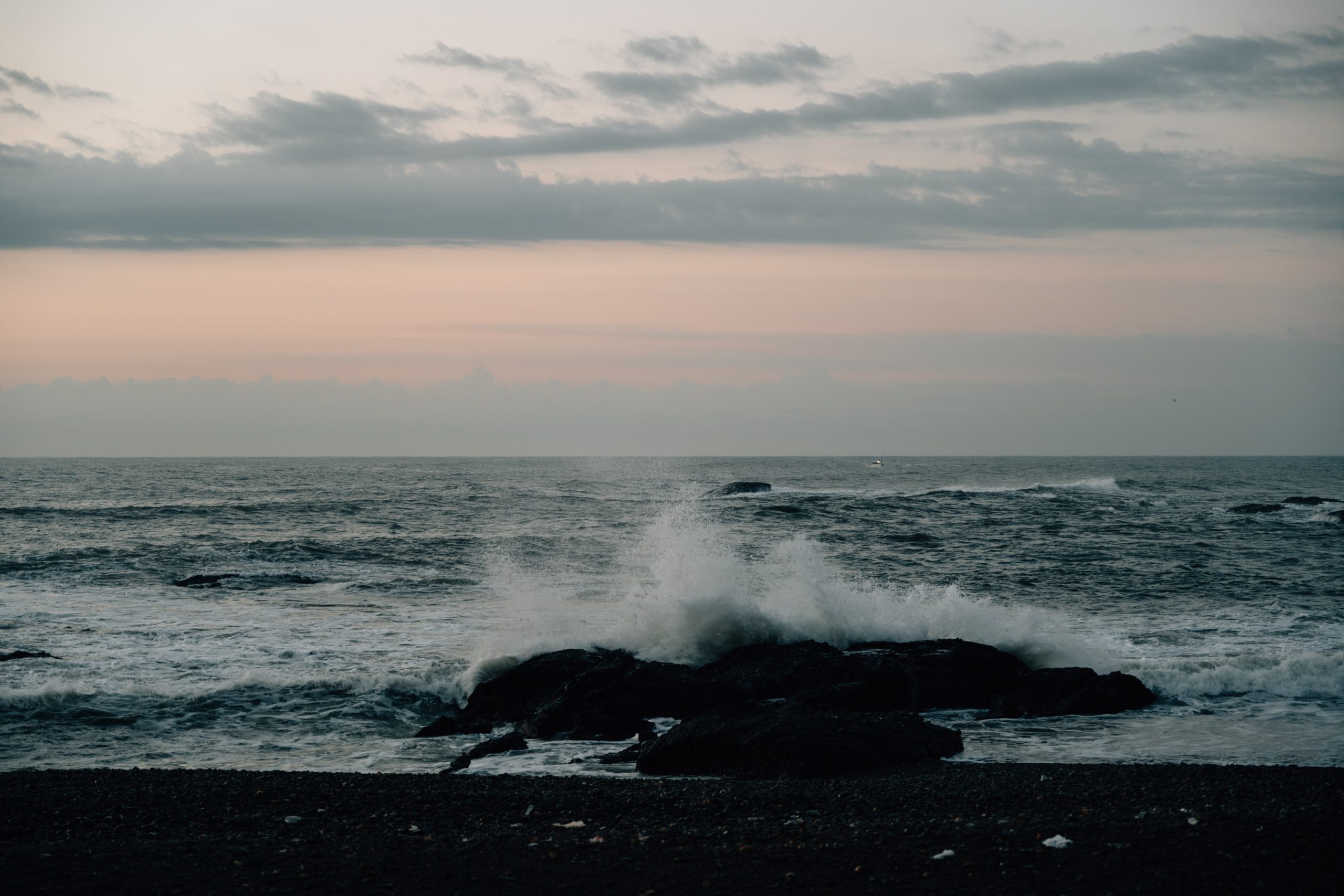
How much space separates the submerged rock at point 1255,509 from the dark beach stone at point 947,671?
42.6 metres

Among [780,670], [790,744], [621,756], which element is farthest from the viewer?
[780,670]

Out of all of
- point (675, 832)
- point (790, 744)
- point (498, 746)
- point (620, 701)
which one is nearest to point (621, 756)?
point (498, 746)

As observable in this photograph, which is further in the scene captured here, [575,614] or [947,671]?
[575,614]

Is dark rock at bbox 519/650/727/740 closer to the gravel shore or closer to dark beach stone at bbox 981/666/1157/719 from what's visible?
the gravel shore

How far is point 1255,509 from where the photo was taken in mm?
50125

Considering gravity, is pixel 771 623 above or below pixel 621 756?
above

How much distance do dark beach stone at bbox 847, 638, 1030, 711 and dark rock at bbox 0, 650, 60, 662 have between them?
13.0 meters

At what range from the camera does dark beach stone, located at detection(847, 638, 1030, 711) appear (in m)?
13.6

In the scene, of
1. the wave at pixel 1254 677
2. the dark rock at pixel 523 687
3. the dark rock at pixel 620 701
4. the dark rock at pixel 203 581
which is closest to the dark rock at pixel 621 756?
the dark rock at pixel 620 701

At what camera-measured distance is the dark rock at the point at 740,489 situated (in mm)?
67000

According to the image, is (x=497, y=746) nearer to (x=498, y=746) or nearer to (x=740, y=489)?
(x=498, y=746)

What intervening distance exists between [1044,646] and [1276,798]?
7.95 metres

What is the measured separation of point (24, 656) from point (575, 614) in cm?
980

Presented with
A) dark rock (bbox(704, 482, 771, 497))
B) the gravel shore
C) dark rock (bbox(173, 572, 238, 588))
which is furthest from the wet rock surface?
dark rock (bbox(704, 482, 771, 497))
